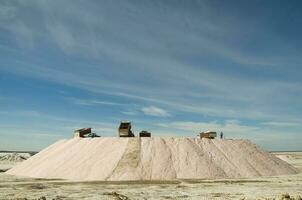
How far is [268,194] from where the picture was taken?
24266mm

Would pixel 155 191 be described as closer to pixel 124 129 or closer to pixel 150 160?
pixel 150 160

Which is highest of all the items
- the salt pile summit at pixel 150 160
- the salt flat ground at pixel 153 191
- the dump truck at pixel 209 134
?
the dump truck at pixel 209 134

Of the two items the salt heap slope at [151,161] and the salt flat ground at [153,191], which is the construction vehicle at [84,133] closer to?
the salt heap slope at [151,161]

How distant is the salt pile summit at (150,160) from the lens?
35469mm

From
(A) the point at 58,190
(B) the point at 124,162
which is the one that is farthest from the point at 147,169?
(A) the point at 58,190

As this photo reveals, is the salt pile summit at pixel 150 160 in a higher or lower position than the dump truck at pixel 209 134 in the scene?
lower

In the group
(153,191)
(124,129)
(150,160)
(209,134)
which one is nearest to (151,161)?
(150,160)

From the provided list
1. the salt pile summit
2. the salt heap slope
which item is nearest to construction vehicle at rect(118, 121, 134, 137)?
the salt pile summit

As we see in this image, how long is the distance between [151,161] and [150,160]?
6.1 inches

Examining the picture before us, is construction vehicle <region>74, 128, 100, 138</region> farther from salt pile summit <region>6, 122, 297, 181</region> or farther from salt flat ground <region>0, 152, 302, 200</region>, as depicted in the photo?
salt flat ground <region>0, 152, 302, 200</region>

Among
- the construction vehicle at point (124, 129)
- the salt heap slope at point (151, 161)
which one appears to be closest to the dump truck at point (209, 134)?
the salt heap slope at point (151, 161)

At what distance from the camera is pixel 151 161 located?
121 feet

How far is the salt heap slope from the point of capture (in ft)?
116

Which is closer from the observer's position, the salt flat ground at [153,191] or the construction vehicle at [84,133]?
the salt flat ground at [153,191]
